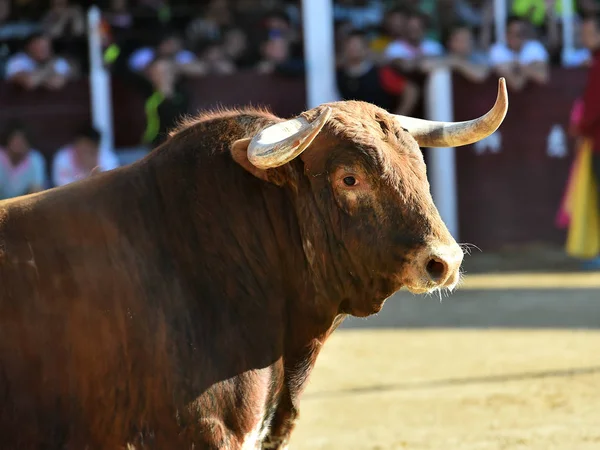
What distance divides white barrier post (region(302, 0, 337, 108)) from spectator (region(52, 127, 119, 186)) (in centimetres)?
216

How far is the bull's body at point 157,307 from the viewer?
3.03 meters

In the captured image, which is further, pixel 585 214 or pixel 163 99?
pixel 163 99

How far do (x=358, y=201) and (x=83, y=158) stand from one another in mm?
6476

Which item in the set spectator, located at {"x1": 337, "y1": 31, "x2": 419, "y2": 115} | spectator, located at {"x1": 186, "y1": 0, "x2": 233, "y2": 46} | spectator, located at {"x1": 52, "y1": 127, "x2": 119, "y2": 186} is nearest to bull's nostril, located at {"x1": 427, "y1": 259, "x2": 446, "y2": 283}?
spectator, located at {"x1": 52, "y1": 127, "x2": 119, "y2": 186}

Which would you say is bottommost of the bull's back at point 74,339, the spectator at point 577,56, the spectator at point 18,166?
the spectator at point 18,166

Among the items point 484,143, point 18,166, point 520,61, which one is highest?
point 520,61

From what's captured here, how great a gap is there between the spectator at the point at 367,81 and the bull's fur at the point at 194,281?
684 cm

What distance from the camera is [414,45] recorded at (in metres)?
11.0

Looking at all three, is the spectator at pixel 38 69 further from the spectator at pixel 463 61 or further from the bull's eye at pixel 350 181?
the bull's eye at pixel 350 181

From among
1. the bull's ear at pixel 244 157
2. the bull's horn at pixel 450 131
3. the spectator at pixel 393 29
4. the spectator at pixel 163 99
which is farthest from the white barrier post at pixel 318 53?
the bull's ear at pixel 244 157

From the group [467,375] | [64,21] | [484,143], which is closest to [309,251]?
[467,375]

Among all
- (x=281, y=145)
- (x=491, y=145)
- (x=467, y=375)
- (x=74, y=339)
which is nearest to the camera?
(x=74, y=339)

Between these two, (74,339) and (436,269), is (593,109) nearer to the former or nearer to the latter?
(436,269)

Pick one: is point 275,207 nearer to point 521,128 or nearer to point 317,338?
point 317,338
